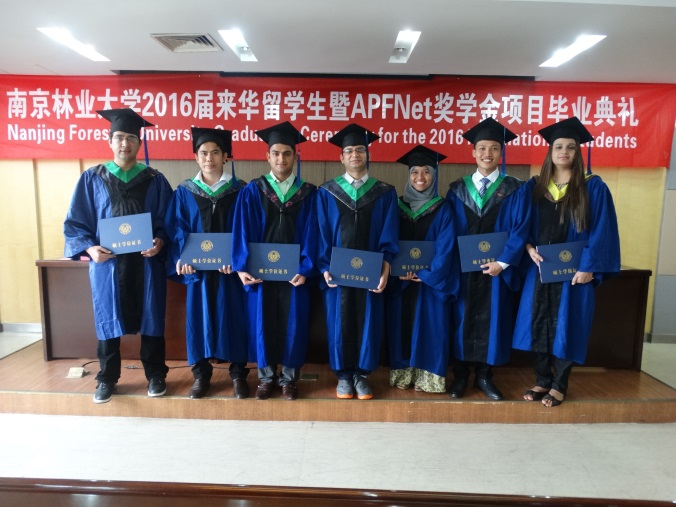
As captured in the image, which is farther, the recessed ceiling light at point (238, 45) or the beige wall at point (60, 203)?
the beige wall at point (60, 203)

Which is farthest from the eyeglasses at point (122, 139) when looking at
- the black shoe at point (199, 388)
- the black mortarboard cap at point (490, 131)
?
the black mortarboard cap at point (490, 131)

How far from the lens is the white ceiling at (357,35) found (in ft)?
7.88

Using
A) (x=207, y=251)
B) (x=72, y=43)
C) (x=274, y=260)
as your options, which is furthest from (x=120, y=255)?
(x=72, y=43)

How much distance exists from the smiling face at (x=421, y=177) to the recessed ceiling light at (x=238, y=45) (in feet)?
4.87

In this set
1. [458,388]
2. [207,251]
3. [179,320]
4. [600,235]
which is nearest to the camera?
[600,235]

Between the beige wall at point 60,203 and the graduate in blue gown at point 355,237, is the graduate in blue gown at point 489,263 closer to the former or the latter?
the graduate in blue gown at point 355,237

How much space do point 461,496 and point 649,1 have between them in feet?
8.90

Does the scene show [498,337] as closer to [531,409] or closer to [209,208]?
[531,409]

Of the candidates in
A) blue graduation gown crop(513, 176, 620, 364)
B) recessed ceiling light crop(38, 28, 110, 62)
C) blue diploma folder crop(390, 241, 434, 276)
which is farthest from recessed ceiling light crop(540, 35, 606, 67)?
recessed ceiling light crop(38, 28, 110, 62)

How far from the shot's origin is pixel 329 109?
12.0 ft

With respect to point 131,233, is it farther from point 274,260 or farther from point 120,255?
point 274,260

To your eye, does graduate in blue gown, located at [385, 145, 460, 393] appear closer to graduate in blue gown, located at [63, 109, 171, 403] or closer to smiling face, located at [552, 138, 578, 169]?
smiling face, located at [552, 138, 578, 169]

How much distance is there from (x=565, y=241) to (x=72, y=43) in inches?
133

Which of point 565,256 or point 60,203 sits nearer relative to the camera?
point 565,256
